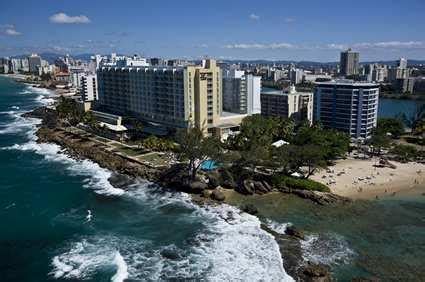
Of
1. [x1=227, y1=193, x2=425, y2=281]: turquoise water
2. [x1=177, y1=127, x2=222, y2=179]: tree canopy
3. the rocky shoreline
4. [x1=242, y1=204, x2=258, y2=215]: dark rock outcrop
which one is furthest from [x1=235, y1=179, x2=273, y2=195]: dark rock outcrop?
[x1=177, y1=127, x2=222, y2=179]: tree canopy

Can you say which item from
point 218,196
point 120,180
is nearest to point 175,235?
point 218,196

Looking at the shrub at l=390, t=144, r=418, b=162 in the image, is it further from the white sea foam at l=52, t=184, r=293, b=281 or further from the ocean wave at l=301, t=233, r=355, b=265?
the white sea foam at l=52, t=184, r=293, b=281

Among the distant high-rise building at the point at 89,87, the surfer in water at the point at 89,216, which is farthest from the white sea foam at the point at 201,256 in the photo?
the distant high-rise building at the point at 89,87

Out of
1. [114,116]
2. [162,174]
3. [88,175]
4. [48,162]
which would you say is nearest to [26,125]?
[114,116]

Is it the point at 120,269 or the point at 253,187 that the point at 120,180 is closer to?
the point at 253,187

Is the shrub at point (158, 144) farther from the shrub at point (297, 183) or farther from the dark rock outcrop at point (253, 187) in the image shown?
the shrub at point (297, 183)

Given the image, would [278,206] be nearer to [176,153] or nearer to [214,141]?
[214,141]
